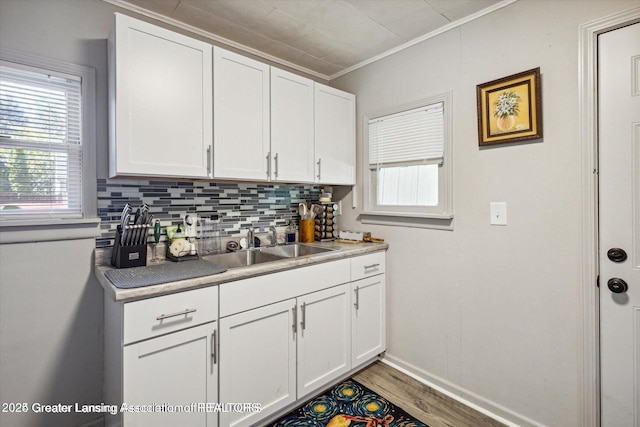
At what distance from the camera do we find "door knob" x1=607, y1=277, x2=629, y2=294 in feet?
4.74

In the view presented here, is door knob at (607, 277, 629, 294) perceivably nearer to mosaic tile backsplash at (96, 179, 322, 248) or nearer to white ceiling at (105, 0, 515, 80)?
white ceiling at (105, 0, 515, 80)

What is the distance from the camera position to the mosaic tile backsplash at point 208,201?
5.82ft

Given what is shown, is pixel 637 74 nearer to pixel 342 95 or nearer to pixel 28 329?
pixel 342 95

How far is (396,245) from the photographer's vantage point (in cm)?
242

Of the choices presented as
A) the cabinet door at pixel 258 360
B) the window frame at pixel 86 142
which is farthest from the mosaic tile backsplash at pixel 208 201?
the cabinet door at pixel 258 360

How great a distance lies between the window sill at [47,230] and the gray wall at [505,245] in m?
2.00

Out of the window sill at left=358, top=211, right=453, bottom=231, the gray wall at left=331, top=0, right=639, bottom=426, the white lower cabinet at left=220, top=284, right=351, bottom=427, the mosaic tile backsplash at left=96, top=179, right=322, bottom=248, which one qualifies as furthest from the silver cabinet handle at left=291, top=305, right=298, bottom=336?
the window sill at left=358, top=211, right=453, bottom=231

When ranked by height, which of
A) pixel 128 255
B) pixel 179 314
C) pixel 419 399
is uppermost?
pixel 128 255

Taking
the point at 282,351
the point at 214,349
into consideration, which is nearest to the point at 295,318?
the point at 282,351

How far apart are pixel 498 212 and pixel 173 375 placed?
1927 millimetres

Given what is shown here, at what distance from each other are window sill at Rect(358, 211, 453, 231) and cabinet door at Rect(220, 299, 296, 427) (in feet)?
3.43

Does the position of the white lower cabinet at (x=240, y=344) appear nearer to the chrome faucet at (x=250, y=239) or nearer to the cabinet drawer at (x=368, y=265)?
the cabinet drawer at (x=368, y=265)

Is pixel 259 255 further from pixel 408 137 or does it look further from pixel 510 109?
pixel 510 109

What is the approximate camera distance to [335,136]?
8.20 feet
